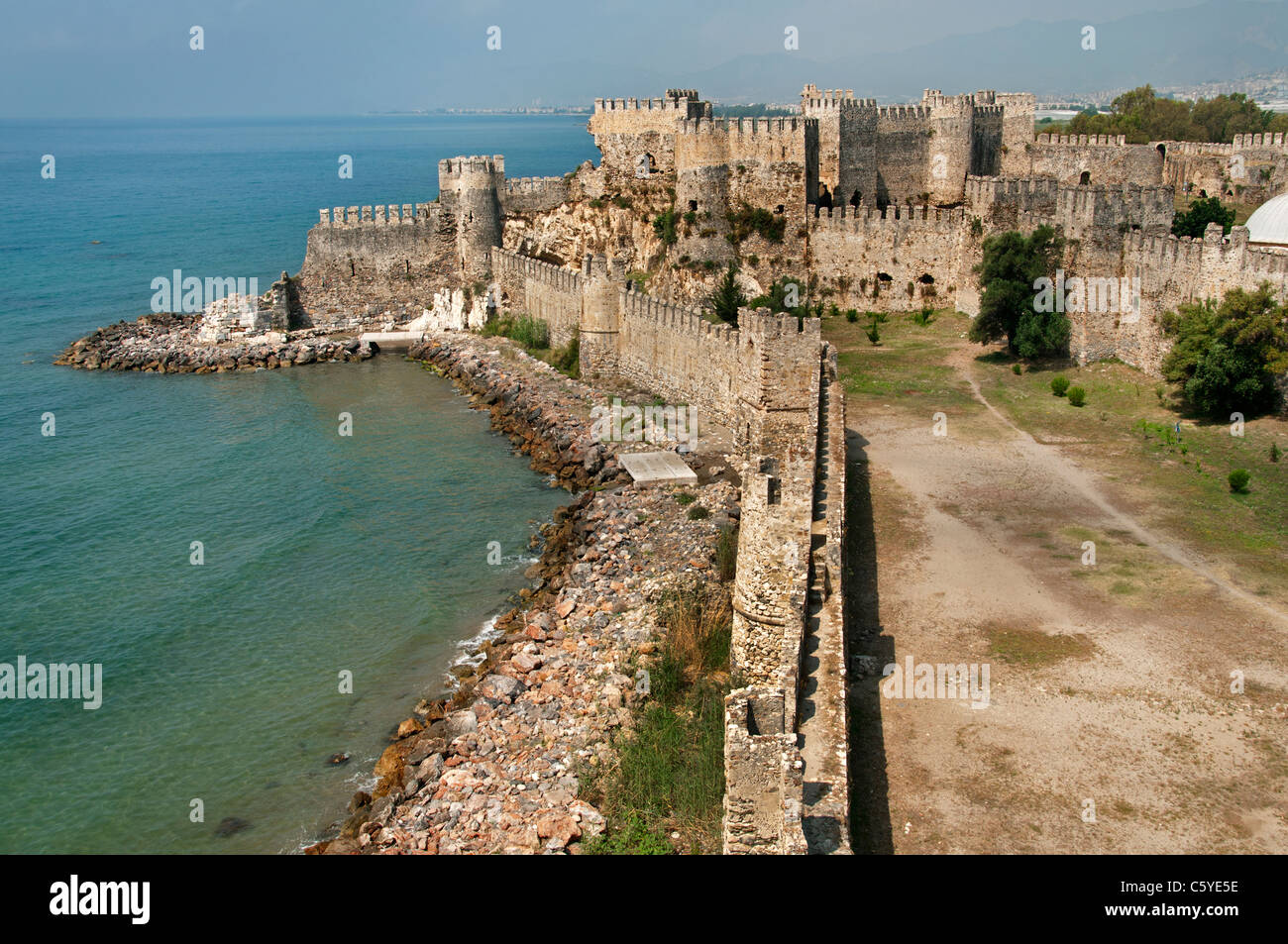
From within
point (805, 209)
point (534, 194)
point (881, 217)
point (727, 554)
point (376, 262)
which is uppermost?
point (534, 194)

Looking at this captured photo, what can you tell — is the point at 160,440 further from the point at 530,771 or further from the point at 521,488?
the point at 530,771

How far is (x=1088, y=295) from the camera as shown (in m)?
27.4

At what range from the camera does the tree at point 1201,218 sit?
1380 inches

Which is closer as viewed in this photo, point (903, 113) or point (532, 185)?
point (903, 113)

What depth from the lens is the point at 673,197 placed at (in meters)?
33.6

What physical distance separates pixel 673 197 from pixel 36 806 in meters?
23.9

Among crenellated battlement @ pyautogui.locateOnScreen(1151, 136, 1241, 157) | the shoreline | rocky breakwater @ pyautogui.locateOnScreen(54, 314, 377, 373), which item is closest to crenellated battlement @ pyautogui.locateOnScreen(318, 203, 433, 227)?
rocky breakwater @ pyautogui.locateOnScreen(54, 314, 377, 373)

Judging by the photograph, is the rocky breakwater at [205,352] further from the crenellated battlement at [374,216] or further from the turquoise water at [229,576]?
the crenellated battlement at [374,216]

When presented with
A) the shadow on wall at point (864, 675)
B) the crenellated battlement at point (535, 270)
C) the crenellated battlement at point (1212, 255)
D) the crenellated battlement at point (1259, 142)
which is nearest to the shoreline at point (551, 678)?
the shadow on wall at point (864, 675)

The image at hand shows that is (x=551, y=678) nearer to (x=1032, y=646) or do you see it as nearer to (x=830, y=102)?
(x=1032, y=646)

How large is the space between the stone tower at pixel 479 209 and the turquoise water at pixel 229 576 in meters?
4.90

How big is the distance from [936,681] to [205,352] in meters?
29.8

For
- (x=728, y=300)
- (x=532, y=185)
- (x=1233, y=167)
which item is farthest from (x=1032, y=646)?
(x=1233, y=167)
